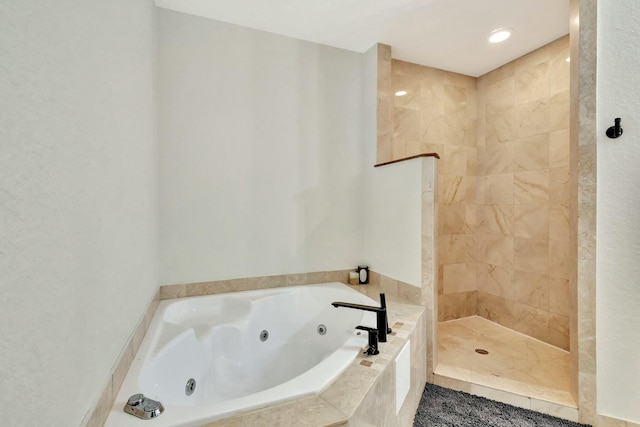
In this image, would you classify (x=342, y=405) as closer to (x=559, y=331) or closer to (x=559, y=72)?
(x=559, y=331)

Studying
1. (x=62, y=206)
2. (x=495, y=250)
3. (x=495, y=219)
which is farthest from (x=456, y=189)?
(x=62, y=206)

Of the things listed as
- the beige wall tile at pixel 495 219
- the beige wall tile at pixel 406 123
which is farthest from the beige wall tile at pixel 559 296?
the beige wall tile at pixel 406 123

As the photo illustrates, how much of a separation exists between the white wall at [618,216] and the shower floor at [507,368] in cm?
25

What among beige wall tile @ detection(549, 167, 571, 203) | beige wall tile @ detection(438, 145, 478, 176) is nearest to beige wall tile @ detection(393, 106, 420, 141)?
beige wall tile @ detection(438, 145, 478, 176)

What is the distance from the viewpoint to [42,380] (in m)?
0.55

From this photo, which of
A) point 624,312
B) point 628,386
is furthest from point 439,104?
point 628,386

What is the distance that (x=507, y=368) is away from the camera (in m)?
1.97

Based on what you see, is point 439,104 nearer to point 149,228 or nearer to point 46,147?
point 149,228

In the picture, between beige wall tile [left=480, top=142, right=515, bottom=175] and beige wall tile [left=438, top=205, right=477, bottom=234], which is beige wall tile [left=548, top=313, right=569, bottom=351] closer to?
beige wall tile [left=438, top=205, right=477, bottom=234]

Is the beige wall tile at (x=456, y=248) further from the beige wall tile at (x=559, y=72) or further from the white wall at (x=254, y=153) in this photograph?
the beige wall tile at (x=559, y=72)

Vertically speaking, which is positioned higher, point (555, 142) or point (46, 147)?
point (555, 142)

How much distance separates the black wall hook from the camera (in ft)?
4.80

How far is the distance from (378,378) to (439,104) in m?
2.64

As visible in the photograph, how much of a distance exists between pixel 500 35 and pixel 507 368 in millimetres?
2488
